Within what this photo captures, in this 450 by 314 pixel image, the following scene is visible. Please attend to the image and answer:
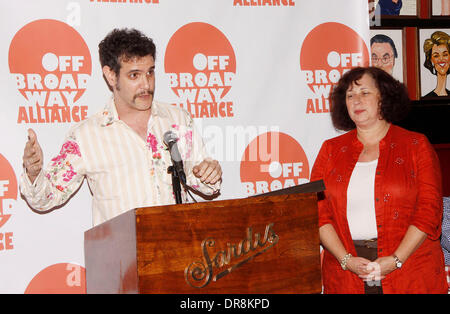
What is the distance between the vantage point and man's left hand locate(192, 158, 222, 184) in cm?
228

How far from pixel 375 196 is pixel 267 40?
1199 mm

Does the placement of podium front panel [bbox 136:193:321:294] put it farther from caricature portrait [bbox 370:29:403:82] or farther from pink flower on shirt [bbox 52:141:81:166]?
caricature portrait [bbox 370:29:403:82]

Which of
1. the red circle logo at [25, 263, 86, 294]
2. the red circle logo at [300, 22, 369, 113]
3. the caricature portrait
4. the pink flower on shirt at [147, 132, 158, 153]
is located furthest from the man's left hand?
the caricature portrait

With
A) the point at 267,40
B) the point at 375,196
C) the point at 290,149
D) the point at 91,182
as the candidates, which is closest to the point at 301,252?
the point at 375,196

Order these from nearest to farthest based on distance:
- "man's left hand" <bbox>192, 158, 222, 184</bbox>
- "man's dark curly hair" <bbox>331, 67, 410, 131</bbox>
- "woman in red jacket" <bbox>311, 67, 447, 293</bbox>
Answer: "man's left hand" <bbox>192, 158, 222, 184</bbox> → "woman in red jacket" <bbox>311, 67, 447, 293</bbox> → "man's dark curly hair" <bbox>331, 67, 410, 131</bbox>

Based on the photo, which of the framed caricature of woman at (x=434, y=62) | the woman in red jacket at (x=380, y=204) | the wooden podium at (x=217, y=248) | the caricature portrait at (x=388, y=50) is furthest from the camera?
the framed caricature of woman at (x=434, y=62)

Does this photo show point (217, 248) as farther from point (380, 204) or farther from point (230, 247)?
point (380, 204)

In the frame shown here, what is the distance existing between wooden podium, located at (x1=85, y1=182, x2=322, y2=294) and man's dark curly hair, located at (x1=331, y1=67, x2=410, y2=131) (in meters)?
1.24

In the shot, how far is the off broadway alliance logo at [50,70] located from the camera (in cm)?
297

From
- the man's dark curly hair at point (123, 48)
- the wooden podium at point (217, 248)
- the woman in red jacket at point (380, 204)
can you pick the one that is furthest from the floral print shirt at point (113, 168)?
the woman in red jacket at point (380, 204)

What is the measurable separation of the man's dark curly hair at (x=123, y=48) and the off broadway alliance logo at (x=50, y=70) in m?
0.32

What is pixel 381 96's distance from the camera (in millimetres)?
3109

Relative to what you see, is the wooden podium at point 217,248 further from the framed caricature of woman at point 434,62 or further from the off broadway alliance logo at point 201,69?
the framed caricature of woman at point 434,62

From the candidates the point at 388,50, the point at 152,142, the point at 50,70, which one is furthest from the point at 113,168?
the point at 388,50
